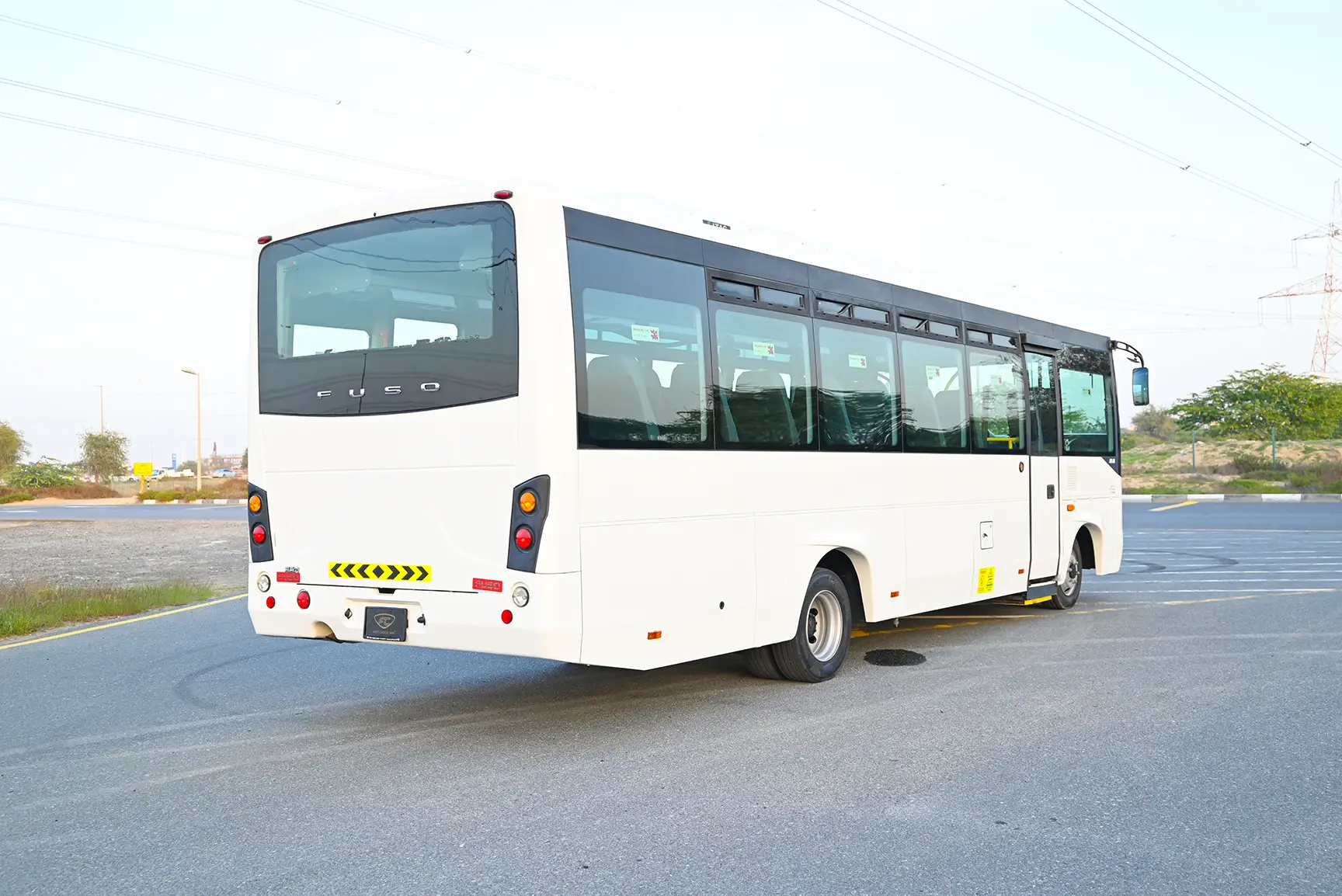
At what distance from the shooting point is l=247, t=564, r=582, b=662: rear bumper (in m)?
6.34

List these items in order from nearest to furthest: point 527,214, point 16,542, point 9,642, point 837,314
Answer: point 527,214 → point 837,314 → point 9,642 → point 16,542

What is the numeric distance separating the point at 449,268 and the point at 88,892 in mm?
3835

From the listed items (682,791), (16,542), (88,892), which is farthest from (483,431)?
(16,542)

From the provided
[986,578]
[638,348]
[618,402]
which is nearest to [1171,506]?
[986,578]

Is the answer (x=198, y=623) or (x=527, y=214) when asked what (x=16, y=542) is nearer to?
(x=198, y=623)

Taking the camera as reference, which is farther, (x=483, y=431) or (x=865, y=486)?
(x=865, y=486)

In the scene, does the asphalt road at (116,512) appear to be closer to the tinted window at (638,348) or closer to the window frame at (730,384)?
the window frame at (730,384)

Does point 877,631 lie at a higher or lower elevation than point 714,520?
lower

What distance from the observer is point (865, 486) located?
29.9 feet

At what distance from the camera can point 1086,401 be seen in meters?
13.3

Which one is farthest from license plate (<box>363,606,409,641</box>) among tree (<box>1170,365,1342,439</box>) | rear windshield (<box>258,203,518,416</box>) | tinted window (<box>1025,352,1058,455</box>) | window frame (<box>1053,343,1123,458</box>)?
tree (<box>1170,365,1342,439</box>)

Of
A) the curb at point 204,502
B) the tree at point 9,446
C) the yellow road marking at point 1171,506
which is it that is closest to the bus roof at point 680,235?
the yellow road marking at point 1171,506

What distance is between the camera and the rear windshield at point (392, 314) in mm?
6664

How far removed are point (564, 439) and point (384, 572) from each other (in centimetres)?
149
